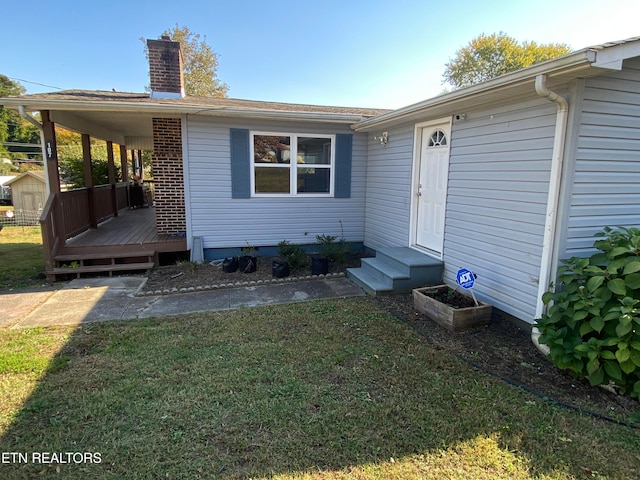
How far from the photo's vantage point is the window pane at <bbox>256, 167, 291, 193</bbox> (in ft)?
24.0

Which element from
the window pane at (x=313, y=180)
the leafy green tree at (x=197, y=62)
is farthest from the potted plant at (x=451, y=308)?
the leafy green tree at (x=197, y=62)

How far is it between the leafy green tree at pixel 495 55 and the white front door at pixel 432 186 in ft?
91.0

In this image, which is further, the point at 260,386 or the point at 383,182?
the point at 383,182

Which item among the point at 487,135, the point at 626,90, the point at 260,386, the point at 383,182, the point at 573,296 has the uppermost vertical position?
the point at 626,90

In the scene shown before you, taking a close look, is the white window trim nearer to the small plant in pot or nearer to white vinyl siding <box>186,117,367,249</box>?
white vinyl siding <box>186,117,367,249</box>

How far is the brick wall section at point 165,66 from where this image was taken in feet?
25.7

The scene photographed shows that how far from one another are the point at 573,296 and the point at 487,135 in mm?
2218

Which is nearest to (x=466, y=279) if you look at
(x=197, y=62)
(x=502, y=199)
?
(x=502, y=199)

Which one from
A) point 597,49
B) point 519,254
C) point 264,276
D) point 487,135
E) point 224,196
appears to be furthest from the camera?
point 224,196

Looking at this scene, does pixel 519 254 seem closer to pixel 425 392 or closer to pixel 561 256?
pixel 561 256

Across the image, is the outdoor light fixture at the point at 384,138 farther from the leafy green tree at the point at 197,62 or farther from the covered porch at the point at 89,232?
the leafy green tree at the point at 197,62

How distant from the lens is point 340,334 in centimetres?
404

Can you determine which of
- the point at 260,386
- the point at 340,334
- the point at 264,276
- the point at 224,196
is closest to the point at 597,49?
the point at 340,334

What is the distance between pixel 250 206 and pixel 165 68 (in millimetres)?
3692
